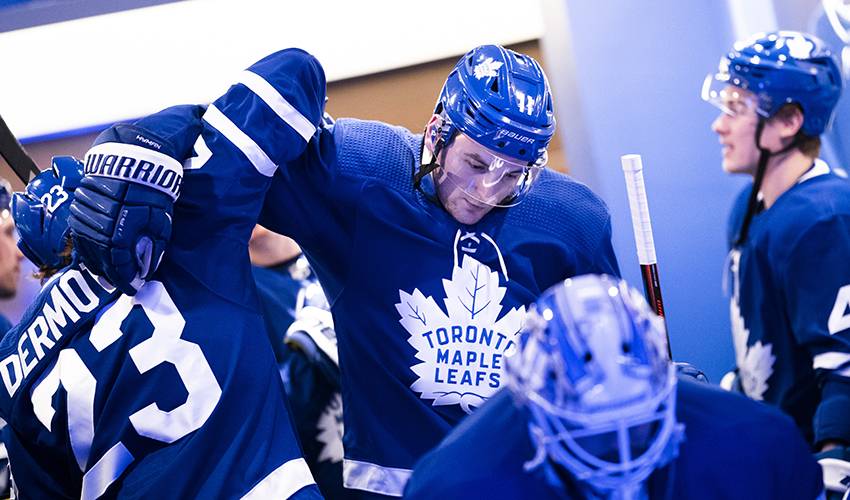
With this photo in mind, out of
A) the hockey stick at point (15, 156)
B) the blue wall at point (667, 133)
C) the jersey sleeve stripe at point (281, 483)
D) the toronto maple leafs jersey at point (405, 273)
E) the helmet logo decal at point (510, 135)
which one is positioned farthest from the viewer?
the blue wall at point (667, 133)

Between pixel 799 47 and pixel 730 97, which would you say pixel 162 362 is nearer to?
pixel 730 97

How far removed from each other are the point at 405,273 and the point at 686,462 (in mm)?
804

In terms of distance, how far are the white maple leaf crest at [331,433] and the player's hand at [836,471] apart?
126 centimetres

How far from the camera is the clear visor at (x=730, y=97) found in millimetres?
2381

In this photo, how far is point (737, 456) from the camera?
1437 mm

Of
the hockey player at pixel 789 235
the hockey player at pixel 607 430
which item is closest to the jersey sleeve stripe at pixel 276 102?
the hockey player at pixel 607 430

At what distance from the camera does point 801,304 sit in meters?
2.15

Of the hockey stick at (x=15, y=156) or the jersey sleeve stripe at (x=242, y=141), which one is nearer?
the jersey sleeve stripe at (x=242, y=141)

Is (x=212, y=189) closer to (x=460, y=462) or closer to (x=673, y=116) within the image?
(x=460, y=462)

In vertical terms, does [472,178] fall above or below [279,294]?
above

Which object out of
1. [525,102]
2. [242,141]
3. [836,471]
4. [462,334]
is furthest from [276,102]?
[836,471]

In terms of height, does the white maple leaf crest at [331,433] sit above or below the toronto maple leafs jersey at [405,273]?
below

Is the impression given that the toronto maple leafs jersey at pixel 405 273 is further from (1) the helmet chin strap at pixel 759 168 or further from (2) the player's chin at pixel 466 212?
(1) the helmet chin strap at pixel 759 168

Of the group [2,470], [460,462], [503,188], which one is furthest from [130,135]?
[2,470]
